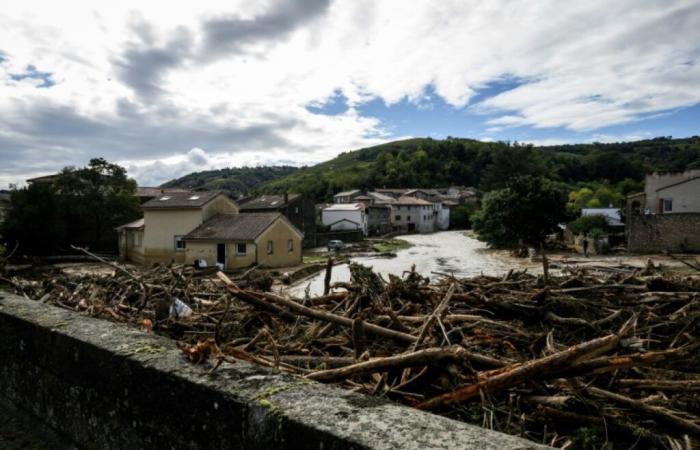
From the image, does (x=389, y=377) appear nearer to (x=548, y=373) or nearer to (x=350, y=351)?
(x=350, y=351)

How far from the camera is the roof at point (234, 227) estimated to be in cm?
3494

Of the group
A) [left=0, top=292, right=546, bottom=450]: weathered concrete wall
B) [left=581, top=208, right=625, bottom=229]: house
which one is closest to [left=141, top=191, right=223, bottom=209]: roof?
[left=0, top=292, right=546, bottom=450]: weathered concrete wall

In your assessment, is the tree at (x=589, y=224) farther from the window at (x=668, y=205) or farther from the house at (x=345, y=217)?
the house at (x=345, y=217)

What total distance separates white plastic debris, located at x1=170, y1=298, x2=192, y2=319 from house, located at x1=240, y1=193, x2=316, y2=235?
46201mm

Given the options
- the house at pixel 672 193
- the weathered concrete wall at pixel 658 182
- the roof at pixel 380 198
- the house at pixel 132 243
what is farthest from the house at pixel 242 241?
the roof at pixel 380 198

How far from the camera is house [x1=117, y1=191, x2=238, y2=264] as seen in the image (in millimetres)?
38062

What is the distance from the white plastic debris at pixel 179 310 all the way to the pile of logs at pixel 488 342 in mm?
24

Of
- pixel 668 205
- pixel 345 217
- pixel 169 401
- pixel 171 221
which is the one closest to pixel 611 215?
pixel 668 205

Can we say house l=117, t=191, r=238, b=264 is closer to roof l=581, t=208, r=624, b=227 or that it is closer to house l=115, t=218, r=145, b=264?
house l=115, t=218, r=145, b=264

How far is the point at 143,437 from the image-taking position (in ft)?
7.77

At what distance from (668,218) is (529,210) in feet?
42.4

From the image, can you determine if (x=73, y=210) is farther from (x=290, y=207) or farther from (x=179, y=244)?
(x=290, y=207)

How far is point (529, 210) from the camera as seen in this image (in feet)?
156

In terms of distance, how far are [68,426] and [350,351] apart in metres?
2.08
